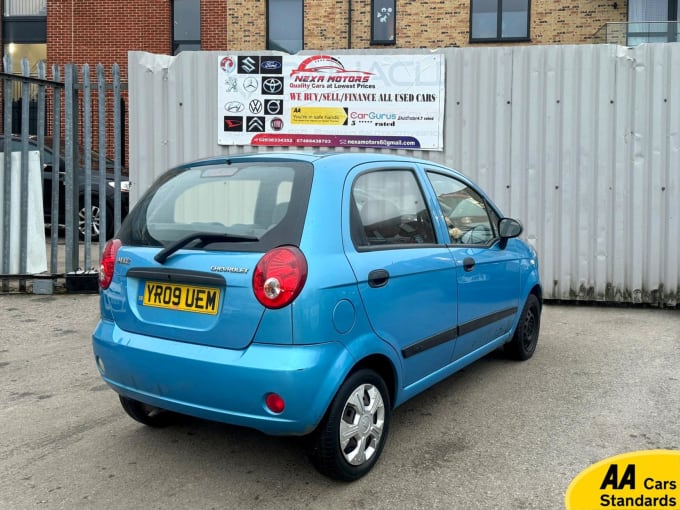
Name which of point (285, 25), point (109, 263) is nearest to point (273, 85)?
point (109, 263)

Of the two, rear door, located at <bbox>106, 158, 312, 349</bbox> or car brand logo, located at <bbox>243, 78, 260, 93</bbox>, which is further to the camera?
car brand logo, located at <bbox>243, 78, 260, 93</bbox>

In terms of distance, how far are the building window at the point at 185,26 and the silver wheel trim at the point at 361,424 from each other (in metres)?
15.8

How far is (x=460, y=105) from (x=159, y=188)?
4788 millimetres

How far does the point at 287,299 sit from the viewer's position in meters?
2.87

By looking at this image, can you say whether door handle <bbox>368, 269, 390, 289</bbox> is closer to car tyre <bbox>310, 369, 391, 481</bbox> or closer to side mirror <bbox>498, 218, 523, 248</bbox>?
Answer: car tyre <bbox>310, 369, 391, 481</bbox>

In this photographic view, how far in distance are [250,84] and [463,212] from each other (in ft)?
13.6

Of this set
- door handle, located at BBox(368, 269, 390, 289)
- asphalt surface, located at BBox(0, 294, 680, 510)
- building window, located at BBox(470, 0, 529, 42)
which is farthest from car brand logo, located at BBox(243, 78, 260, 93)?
building window, located at BBox(470, 0, 529, 42)

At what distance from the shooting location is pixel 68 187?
7.71 metres

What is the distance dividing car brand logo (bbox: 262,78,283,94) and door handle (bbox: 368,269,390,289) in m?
4.90

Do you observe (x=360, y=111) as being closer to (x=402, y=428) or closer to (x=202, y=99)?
(x=202, y=99)

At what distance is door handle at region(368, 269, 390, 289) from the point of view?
323cm

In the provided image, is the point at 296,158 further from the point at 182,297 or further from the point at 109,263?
the point at 109,263

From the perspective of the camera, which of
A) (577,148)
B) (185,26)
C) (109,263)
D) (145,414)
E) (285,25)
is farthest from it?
(185,26)

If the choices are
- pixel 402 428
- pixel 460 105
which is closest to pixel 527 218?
pixel 460 105
